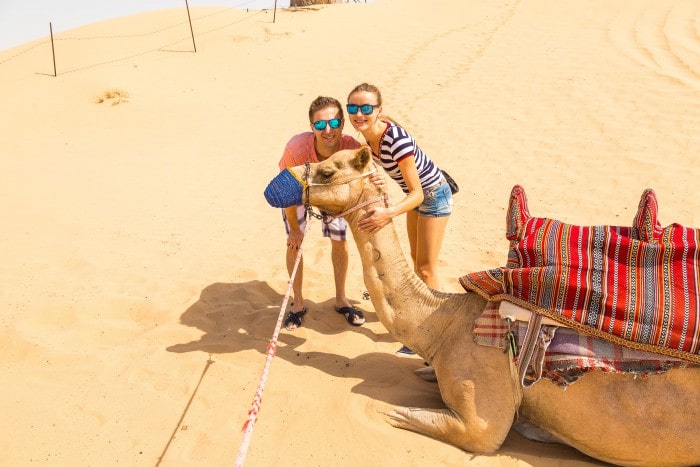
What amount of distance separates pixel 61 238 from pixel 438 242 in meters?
5.15

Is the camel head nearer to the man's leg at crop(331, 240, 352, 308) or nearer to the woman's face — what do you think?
the woman's face

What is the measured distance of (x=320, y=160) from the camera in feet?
13.7

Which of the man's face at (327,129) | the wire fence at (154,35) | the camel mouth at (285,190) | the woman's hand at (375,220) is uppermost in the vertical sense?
the man's face at (327,129)

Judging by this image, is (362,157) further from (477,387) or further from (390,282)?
(477,387)

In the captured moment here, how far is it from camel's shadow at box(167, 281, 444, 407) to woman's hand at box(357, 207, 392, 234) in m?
1.19

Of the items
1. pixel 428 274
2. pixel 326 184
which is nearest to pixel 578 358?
pixel 428 274

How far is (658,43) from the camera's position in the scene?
15086 mm

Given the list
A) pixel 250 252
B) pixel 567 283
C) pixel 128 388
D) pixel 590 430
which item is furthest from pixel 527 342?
pixel 250 252

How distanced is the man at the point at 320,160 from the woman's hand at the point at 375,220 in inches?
19.2

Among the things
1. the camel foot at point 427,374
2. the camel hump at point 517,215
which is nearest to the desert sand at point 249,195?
the camel foot at point 427,374

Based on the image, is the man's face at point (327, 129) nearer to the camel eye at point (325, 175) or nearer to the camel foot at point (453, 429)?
the camel eye at point (325, 175)

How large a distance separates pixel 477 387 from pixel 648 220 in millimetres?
1340

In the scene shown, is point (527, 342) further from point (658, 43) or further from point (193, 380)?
point (658, 43)

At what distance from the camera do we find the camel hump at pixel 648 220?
10.3 feet
